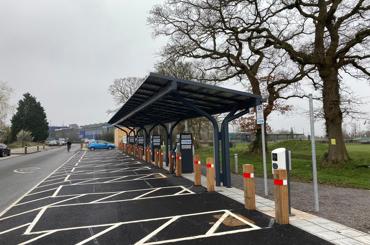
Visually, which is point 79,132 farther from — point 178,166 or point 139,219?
point 139,219

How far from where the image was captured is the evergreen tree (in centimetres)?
9269

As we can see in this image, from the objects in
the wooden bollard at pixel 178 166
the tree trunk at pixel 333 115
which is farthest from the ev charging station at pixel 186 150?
the tree trunk at pixel 333 115

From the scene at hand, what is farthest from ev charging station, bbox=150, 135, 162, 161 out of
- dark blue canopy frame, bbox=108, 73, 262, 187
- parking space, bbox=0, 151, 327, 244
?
parking space, bbox=0, 151, 327, 244

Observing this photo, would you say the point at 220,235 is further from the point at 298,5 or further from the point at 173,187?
the point at 298,5

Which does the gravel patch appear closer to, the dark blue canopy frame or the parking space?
the dark blue canopy frame

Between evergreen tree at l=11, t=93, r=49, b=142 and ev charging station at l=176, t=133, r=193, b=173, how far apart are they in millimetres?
80236

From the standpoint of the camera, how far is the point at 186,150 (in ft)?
57.9

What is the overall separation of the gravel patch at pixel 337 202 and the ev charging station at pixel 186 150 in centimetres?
421

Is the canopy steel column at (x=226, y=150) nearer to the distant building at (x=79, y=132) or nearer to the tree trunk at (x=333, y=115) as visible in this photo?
the tree trunk at (x=333, y=115)

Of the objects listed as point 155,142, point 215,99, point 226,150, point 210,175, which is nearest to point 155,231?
point 210,175

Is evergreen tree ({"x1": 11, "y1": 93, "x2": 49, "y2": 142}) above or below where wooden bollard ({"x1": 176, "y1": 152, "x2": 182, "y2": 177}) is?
above

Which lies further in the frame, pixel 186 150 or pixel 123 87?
pixel 123 87

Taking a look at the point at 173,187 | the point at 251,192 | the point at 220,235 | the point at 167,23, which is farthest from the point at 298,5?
the point at 220,235

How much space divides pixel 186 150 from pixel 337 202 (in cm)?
856
